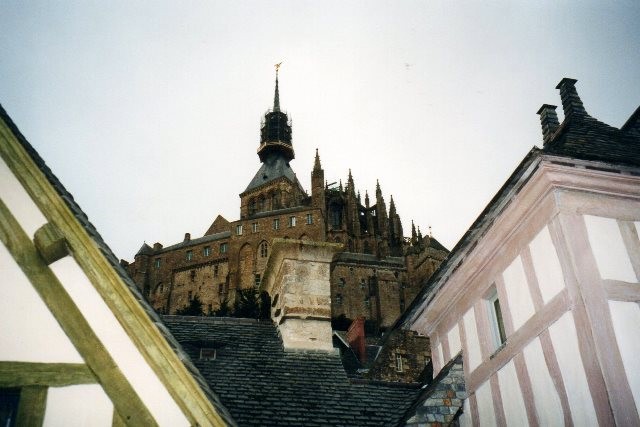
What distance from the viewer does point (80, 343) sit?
4.01 meters

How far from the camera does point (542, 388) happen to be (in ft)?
19.5

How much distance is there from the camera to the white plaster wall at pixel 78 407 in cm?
379

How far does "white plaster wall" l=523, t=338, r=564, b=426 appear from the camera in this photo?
5699 millimetres

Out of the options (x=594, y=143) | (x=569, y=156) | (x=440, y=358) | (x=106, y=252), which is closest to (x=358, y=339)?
(x=440, y=358)

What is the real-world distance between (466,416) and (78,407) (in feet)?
17.3

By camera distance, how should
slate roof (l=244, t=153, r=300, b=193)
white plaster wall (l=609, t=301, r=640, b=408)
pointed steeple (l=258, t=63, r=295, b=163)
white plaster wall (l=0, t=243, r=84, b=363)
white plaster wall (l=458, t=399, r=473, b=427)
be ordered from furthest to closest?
1. pointed steeple (l=258, t=63, r=295, b=163)
2. slate roof (l=244, t=153, r=300, b=193)
3. white plaster wall (l=458, t=399, r=473, b=427)
4. white plaster wall (l=609, t=301, r=640, b=408)
5. white plaster wall (l=0, t=243, r=84, b=363)

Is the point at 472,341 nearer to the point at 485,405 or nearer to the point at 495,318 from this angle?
the point at 495,318

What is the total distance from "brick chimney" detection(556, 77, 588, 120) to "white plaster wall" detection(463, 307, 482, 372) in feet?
10.8

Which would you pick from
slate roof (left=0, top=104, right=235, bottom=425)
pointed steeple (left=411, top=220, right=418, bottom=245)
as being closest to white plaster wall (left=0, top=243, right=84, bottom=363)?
slate roof (left=0, top=104, right=235, bottom=425)

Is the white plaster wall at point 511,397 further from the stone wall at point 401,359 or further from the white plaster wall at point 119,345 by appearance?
the stone wall at point 401,359

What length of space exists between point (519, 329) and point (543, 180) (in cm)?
178

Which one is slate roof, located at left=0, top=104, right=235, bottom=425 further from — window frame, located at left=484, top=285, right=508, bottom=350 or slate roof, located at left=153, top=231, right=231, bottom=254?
slate roof, located at left=153, top=231, right=231, bottom=254

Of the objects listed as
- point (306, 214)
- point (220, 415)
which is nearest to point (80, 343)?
point (220, 415)

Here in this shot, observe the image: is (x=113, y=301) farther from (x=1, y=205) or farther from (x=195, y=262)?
(x=195, y=262)
